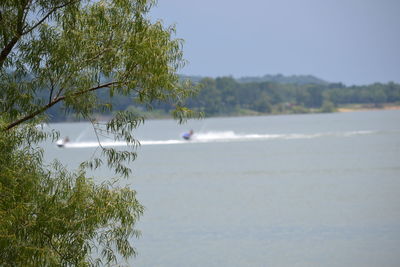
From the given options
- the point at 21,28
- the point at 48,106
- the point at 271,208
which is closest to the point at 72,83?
the point at 48,106

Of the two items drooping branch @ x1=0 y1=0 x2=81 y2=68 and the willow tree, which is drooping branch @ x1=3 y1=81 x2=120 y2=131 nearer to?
the willow tree

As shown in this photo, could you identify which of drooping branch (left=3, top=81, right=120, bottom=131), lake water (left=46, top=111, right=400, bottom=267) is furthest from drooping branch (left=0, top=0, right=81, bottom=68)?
lake water (left=46, top=111, right=400, bottom=267)

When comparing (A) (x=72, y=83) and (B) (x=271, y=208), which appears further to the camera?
(B) (x=271, y=208)

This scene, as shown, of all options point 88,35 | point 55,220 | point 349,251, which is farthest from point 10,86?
point 349,251

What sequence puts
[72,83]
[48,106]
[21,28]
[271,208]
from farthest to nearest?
[271,208] < [72,83] < [21,28] < [48,106]

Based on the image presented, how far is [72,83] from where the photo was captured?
14.3 metres

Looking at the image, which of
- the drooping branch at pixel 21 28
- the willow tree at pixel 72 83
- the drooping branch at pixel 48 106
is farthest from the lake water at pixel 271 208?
the drooping branch at pixel 21 28

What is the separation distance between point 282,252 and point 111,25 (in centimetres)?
1770

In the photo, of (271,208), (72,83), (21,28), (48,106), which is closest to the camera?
(48,106)

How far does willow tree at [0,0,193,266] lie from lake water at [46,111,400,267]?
14.9 meters

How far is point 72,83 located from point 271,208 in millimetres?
29741

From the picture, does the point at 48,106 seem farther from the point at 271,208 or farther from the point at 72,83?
the point at 271,208

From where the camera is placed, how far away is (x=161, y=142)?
394 feet

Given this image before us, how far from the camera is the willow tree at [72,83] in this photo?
13.9m
